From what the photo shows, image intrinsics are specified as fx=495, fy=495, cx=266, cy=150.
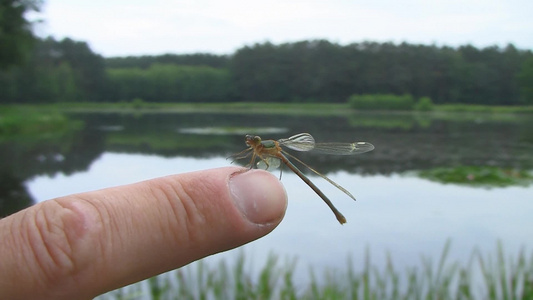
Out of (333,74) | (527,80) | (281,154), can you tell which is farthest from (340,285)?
(333,74)

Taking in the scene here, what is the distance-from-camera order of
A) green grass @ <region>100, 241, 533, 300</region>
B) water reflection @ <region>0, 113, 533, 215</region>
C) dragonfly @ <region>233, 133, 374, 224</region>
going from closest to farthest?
dragonfly @ <region>233, 133, 374, 224</region> < green grass @ <region>100, 241, 533, 300</region> < water reflection @ <region>0, 113, 533, 215</region>

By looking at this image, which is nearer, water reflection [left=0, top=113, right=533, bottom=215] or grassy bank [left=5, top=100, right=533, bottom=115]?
water reflection [left=0, top=113, right=533, bottom=215]

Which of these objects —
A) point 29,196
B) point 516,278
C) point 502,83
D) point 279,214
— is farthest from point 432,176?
point 279,214

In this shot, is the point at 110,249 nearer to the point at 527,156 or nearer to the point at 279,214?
the point at 279,214

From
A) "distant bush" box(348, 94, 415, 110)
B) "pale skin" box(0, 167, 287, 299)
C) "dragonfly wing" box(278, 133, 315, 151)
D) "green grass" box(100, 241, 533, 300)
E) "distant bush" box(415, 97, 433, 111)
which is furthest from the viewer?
"distant bush" box(348, 94, 415, 110)

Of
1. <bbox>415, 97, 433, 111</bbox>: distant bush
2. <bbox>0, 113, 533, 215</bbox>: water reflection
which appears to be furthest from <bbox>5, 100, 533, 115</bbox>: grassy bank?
<bbox>0, 113, 533, 215</bbox>: water reflection

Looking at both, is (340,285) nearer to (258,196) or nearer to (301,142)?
(301,142)

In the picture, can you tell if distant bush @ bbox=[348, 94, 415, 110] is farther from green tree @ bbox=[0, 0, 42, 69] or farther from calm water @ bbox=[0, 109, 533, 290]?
green tree @ bbox=[0, 0, 42, 69]
